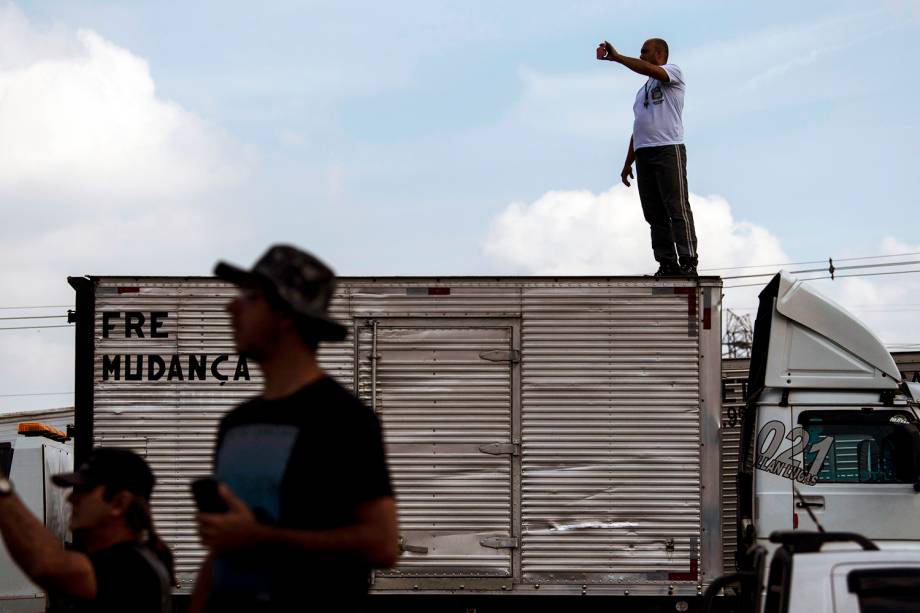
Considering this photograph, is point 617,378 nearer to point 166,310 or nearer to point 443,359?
point 443,359

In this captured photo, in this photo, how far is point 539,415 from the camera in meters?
10.5

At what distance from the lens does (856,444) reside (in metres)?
10.6

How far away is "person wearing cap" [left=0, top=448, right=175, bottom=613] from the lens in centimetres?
349

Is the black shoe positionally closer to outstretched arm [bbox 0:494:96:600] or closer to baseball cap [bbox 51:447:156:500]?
baseball cap [bbox 51:447:156:500]

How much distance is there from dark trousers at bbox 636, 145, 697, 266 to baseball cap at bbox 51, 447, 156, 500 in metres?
7.81

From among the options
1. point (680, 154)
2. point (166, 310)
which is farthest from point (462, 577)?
point (680, 154)

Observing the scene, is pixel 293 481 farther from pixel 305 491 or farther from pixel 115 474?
pixel 115 474

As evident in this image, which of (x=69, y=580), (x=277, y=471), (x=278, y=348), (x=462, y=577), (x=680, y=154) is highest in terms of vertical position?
(x=680, y=154)

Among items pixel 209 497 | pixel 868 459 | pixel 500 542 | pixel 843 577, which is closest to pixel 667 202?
pixel 868 459

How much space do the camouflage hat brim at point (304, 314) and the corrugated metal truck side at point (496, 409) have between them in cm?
Answer: 694

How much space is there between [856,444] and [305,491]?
322 inches

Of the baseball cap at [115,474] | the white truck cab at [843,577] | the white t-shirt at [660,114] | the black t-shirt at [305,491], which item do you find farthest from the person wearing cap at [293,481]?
the white t-shirt at [660,114]

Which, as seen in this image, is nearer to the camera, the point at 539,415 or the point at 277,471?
the point at 277,471

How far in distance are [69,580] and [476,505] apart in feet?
22.8
